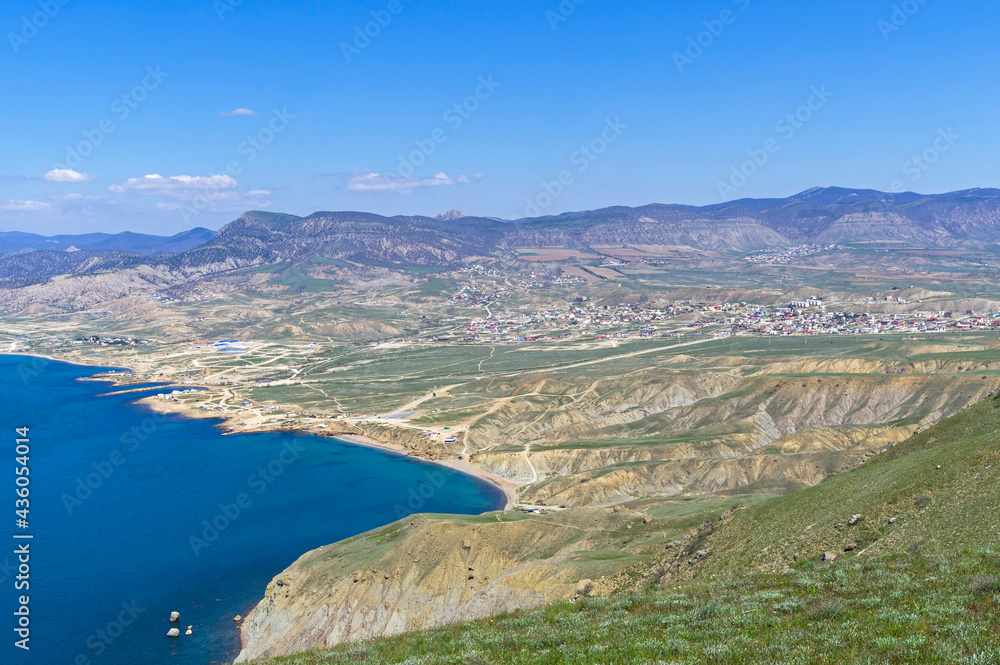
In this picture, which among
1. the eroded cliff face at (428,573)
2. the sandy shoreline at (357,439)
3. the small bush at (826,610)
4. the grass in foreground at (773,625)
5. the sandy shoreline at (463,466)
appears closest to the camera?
the grass in foreground at (773,625)

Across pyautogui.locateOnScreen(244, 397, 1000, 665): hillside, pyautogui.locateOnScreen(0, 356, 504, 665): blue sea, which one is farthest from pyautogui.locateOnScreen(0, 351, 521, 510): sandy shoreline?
pyautogui.locateOnScreen(244, 397, 1000, 665): hillside

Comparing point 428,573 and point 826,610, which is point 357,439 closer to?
point 428,573

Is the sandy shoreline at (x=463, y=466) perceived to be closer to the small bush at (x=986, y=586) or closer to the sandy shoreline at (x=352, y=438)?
the sandy shoreline at (x=352, y=438)

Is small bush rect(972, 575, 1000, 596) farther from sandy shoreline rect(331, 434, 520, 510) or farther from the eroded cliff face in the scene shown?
sandy shoreline rect(331, 434, 520, 510)

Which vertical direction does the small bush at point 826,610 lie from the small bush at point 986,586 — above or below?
below

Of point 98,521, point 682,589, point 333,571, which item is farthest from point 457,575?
point 98,521

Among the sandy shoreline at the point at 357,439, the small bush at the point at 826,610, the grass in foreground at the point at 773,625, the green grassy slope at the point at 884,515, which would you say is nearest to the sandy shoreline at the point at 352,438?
the sandy shoreline at the point at 357,439
